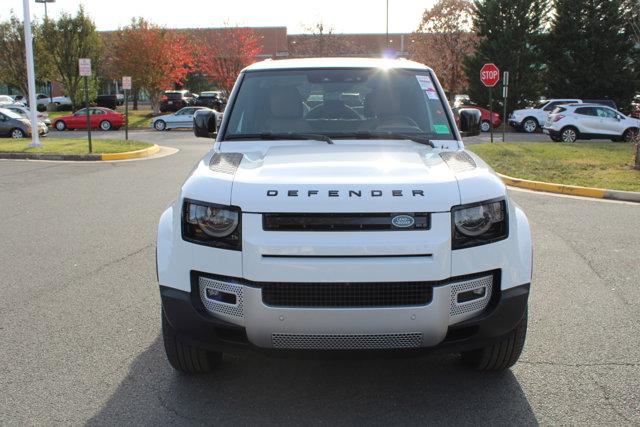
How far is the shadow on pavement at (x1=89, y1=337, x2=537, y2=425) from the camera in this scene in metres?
3.34

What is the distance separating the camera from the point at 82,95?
47.9 m

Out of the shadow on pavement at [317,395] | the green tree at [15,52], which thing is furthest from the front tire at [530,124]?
the green tree at [15,52]

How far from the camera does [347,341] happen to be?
3082 millimetres

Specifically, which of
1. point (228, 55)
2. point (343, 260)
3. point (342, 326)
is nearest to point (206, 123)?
point (343, 260)

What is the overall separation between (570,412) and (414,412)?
828mm

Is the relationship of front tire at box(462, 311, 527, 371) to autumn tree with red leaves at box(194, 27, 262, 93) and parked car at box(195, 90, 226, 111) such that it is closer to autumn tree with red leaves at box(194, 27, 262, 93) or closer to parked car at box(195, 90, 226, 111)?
parked car at box(195, 90, 226, 111)

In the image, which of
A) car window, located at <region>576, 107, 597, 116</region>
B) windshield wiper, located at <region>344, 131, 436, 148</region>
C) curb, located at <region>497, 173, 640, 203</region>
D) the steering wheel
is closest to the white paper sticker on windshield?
the steering wheel

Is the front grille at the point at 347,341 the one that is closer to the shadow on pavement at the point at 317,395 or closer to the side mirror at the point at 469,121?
the shadow on pavement at the point at 317,395

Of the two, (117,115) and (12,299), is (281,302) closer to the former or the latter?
(12,299)

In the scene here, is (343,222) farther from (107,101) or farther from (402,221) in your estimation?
(107,101)

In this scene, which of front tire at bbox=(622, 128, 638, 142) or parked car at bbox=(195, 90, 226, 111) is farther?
parked car at bbox=(195, 90, 226, 111)

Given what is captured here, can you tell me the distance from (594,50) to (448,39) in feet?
31.2

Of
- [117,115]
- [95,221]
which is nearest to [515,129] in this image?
[117,115]

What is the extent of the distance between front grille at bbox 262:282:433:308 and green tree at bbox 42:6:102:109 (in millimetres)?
46005
